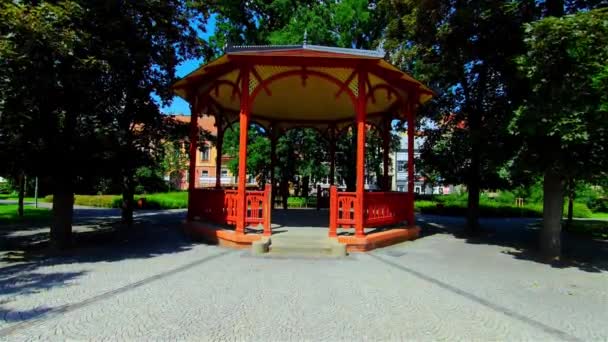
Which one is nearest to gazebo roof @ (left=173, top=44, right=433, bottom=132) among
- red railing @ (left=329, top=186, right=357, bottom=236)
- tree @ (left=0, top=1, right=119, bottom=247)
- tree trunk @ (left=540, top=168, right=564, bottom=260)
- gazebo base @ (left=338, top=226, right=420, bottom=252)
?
red railing @ (left=329, top=186, right=357, bottom=236)

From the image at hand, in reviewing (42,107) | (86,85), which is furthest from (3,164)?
(86,85)

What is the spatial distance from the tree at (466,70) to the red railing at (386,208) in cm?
238

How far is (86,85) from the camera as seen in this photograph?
8.41m

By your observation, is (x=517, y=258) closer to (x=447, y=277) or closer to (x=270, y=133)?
(x=447, y=277)

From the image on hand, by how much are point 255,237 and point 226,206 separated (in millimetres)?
1605

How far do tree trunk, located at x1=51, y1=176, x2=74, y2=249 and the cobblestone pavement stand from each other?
1.36m

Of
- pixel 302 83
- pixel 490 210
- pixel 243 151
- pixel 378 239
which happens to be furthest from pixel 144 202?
pixel 490 210

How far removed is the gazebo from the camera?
944cm

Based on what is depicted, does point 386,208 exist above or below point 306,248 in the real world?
above

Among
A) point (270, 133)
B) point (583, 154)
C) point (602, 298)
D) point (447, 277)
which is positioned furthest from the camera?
point (270, 133)

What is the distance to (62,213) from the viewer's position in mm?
9773

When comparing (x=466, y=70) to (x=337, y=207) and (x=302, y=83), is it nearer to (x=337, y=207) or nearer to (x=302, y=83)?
(x=302, y=83)

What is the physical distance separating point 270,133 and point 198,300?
1305cm

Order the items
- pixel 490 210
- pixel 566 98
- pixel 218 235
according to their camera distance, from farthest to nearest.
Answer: pixel 490 210 < pixel 218 235 < pixel 566 98
